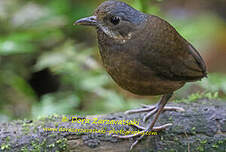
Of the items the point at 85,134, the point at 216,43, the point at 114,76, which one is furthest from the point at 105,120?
the point at 216,43

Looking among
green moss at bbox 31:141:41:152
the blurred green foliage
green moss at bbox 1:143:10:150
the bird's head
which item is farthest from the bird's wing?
green moss at bbox 1:143:10:150

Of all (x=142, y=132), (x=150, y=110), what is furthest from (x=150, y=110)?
(x=142, y=132)

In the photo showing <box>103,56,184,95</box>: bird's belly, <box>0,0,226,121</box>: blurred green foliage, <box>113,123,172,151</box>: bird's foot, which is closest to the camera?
<box>103,56,184,95</box>: bird's belly

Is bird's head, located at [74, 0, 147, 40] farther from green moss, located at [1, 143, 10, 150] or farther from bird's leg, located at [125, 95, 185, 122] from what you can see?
green moss, located at [1, 143, 10, 150]

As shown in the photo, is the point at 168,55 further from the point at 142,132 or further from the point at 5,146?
the point at 5,146

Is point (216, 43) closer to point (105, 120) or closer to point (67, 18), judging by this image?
point (67, 18)

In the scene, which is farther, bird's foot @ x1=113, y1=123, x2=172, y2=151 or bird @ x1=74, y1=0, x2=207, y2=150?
bird's foot @ x1=113, y1=123, x2=172, y2=151

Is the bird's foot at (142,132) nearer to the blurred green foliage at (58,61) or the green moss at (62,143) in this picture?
the green moss at (62,143)
